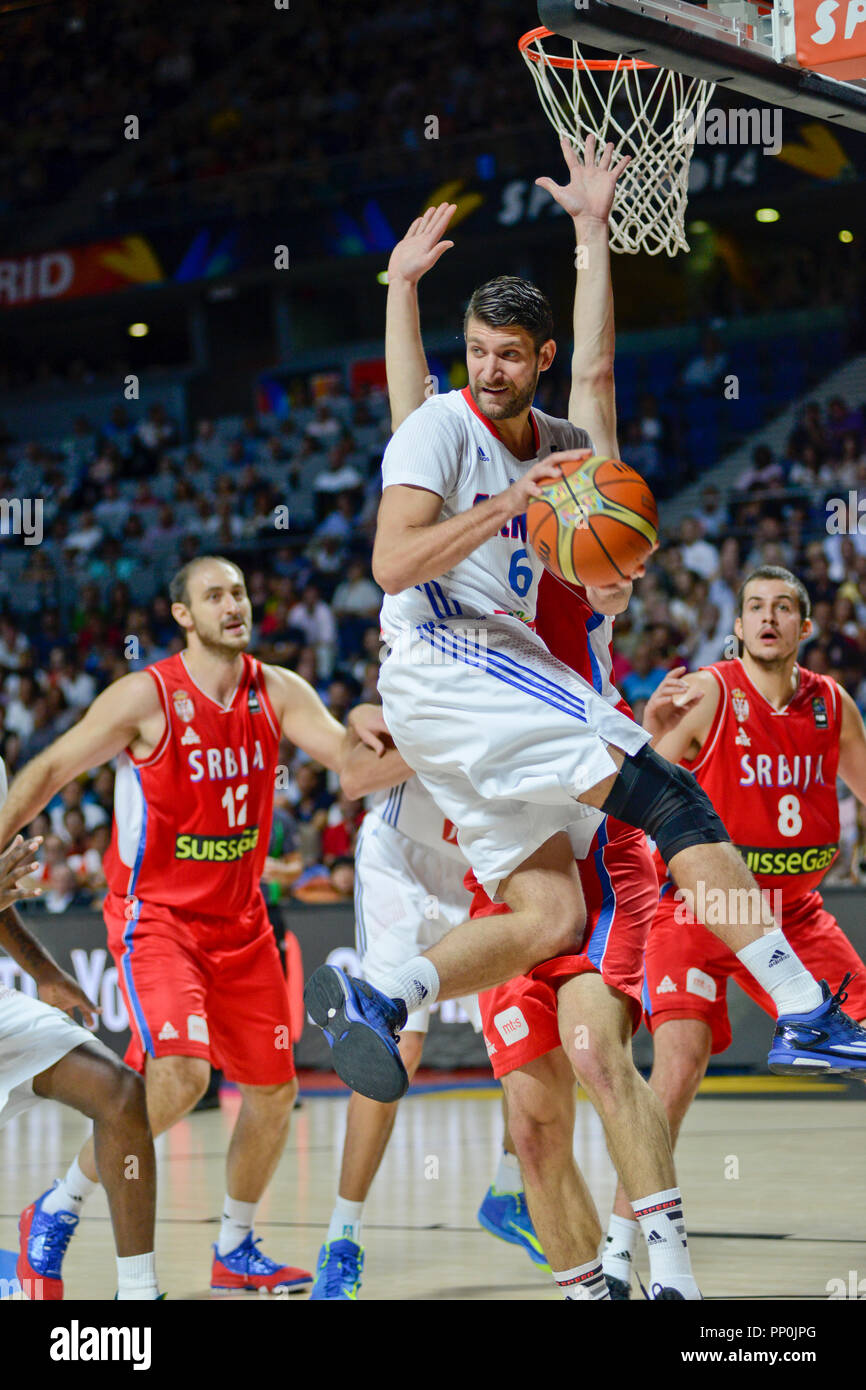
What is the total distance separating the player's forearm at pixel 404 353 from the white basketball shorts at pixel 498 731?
2.63 ft

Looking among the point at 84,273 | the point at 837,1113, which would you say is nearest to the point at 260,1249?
the point at 837,1113

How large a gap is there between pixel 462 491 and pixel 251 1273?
9.27 ft

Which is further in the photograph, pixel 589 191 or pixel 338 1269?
pixel 338 1269

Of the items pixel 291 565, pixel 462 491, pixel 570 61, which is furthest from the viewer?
pixel 291 565

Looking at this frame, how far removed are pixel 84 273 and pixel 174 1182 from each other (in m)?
18.3

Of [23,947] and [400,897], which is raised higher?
[400,897]

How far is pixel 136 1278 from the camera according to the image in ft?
13.9

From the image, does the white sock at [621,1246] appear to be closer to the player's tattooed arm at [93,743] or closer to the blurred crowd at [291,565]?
the player's tattooed arm at [93,743]

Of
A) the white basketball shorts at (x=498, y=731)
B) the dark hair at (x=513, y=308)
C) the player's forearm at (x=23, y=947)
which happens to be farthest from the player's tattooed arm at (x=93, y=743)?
the dark hair at (x=513, y=308)

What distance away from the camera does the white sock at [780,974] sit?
3.83 meters

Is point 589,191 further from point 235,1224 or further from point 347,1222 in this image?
point 235,1224

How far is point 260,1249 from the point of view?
5.79m

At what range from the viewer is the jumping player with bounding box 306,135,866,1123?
3.80 metres

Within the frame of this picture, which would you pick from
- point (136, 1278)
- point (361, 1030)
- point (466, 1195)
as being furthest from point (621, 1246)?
point (466, 1195)
